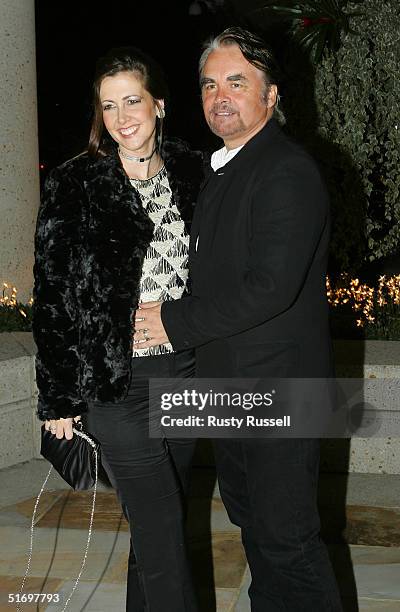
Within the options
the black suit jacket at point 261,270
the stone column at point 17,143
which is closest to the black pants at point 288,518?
the black suit jacket at point 261,270

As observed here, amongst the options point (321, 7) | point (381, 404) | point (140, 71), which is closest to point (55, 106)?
point (321, 7)

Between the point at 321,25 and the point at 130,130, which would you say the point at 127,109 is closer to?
the point at 130,130

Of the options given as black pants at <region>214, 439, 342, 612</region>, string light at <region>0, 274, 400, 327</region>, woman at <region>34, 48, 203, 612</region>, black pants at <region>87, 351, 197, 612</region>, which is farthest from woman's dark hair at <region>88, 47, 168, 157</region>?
string light at <region>0, 274, 400, 327</region>

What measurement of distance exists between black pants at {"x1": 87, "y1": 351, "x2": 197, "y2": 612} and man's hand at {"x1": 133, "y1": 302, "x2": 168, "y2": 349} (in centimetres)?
9

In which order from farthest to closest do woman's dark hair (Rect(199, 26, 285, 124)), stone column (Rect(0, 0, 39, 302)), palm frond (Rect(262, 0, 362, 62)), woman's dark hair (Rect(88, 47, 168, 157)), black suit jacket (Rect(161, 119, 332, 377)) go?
palm frond (Rect(262, 0, 362, 62)) → stone column (Rect(0, 0, 39, 302)) → woman's dark hair (Rect(88, 47, 168, 157)) → woman's dark hair (Rect(199, 26, 285, 124)) → black suit jacket (Rect(161, 119, 332, 377))

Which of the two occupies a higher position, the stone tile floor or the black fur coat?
the black fur coat

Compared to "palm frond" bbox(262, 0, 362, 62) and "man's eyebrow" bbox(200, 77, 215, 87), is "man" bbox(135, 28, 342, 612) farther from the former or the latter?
"palm frond" bbox(262, 0, 362, 62)

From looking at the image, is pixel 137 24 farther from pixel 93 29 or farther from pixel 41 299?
pixel 41 299

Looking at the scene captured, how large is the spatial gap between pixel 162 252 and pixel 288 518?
2.77ft

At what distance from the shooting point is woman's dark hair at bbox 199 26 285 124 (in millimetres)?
2611

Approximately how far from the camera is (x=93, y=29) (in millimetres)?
16531

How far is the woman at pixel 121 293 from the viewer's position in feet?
9.14

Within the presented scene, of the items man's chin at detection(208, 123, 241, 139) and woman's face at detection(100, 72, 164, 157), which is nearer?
man's chin at detection(208, 123, 241, 139)

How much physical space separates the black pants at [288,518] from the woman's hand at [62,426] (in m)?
0.47
